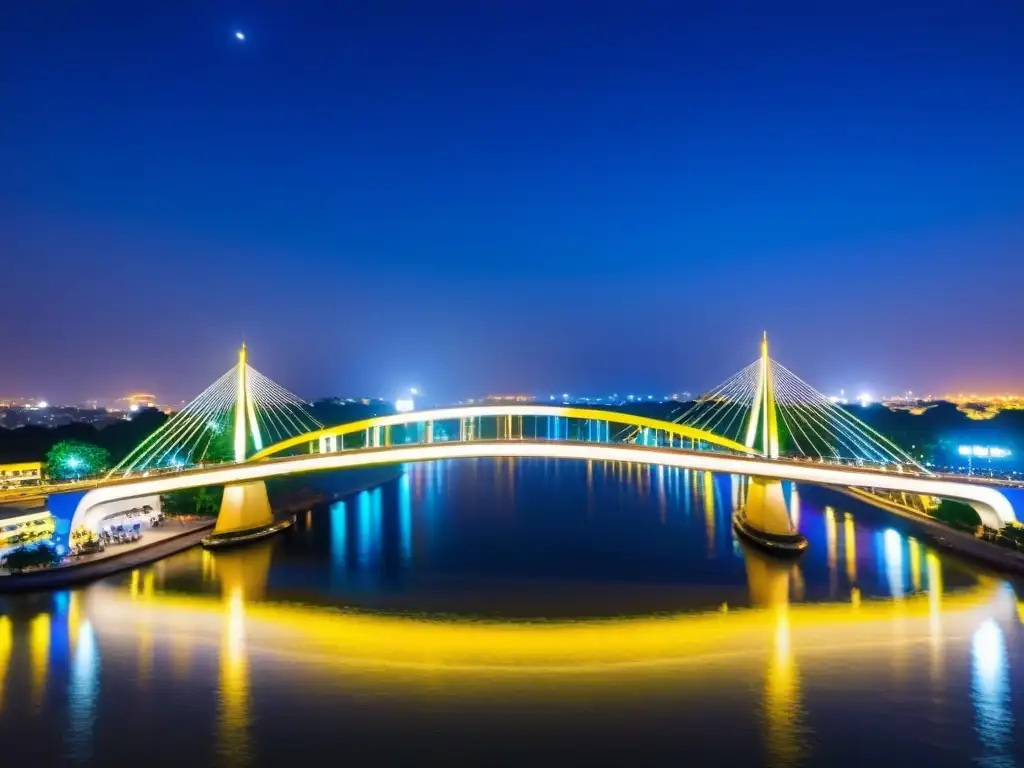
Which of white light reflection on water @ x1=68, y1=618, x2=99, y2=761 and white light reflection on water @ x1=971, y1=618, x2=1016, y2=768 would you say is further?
white light reflection on water @ x1=68, y1=618, x2=99, y2=761

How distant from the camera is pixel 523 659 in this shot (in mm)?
14680

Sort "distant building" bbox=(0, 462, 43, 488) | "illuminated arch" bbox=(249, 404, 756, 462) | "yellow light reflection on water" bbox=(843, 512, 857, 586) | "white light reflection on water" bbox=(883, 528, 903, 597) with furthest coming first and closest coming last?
"distant building" bbox=(0, 462, 43, 488) < "illuminated arch" bbox=(249, 404, 756, 462) < "yellow light reflection on water" bbox=(843, 512, 857, 586) < "white light reflection on water" bbox=(883, 528, 903, 597)

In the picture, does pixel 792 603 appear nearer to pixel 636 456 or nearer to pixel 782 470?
pixel 782 470

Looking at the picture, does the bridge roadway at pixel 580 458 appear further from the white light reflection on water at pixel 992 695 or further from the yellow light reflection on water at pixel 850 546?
the white light reflection on water at pixel 992 695

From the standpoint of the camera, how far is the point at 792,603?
61.8 ft

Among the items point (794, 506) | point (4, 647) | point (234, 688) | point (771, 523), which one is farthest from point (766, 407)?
point (4, 647)

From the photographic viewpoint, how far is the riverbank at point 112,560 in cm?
1927

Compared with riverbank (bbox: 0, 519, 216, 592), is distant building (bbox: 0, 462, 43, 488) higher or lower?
higher

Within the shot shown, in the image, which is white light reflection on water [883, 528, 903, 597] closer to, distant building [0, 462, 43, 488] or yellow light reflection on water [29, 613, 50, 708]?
yellow light reflection on water [29, 613, 50, 708]

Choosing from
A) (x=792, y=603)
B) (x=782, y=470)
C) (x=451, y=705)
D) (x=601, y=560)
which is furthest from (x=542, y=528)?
(x=451, y=705)

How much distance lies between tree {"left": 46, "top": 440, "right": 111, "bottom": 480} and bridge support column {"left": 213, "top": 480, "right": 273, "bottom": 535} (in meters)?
10.6

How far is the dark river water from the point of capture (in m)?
11.1

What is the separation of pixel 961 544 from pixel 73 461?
1503 inches

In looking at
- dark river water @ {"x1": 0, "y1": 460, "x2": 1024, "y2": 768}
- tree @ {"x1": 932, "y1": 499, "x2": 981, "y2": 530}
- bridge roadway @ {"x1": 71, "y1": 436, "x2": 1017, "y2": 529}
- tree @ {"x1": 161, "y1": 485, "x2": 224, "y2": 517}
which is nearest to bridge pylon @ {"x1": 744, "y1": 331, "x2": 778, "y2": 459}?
bridge roadway @ {"x1": 71, "y1": 436, "x2": 1017, "y2": 529}
